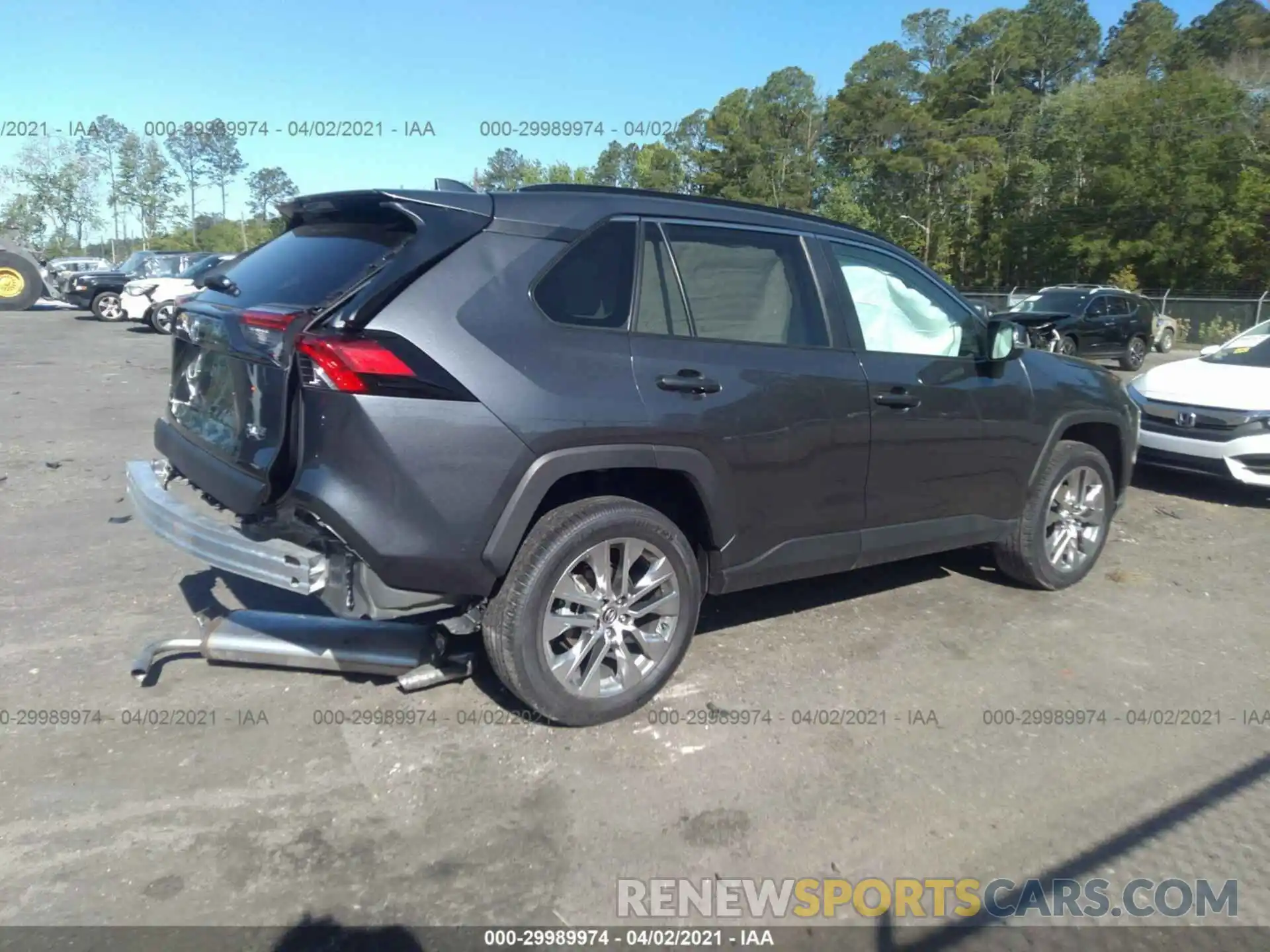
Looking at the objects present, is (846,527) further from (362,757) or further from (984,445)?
(362,757)

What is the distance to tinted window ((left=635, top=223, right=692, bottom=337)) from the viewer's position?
389cm

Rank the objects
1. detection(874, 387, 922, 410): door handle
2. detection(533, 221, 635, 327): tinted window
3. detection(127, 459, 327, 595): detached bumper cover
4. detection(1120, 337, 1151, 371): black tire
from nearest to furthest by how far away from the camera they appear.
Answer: detection(127, 459, 327, 595): detached bumper cover
detection(533, 221, 635, 327): tinted window
detection(874, 387, 922, 410): door handle
detection(1120, 337, 1151, 371): black tire

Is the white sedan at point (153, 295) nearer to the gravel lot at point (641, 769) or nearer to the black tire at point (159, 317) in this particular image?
the black tire at point (159, 317)

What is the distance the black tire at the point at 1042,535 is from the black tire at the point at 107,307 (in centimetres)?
2522

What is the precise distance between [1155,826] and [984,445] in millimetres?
2131

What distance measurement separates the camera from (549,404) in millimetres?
3496

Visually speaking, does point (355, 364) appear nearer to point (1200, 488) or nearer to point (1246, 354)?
point (1200, 488)

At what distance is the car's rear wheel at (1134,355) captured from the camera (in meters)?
20.5

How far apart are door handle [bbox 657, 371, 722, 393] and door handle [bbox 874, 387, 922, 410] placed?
0.94 m

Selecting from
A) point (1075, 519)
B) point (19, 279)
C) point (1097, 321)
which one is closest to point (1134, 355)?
point (1097, 321)

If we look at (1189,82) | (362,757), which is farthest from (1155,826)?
(1189,82)

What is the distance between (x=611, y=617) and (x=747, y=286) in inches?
61.1

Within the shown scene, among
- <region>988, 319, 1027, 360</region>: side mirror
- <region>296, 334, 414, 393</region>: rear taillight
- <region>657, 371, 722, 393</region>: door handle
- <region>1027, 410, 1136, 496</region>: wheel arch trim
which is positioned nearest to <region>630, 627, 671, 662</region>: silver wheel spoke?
<region>657, 371, 722, 393</region>: door handle

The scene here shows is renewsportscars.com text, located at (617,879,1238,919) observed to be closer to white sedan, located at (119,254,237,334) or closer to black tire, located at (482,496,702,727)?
black tire, located at (482,496,702,727)
